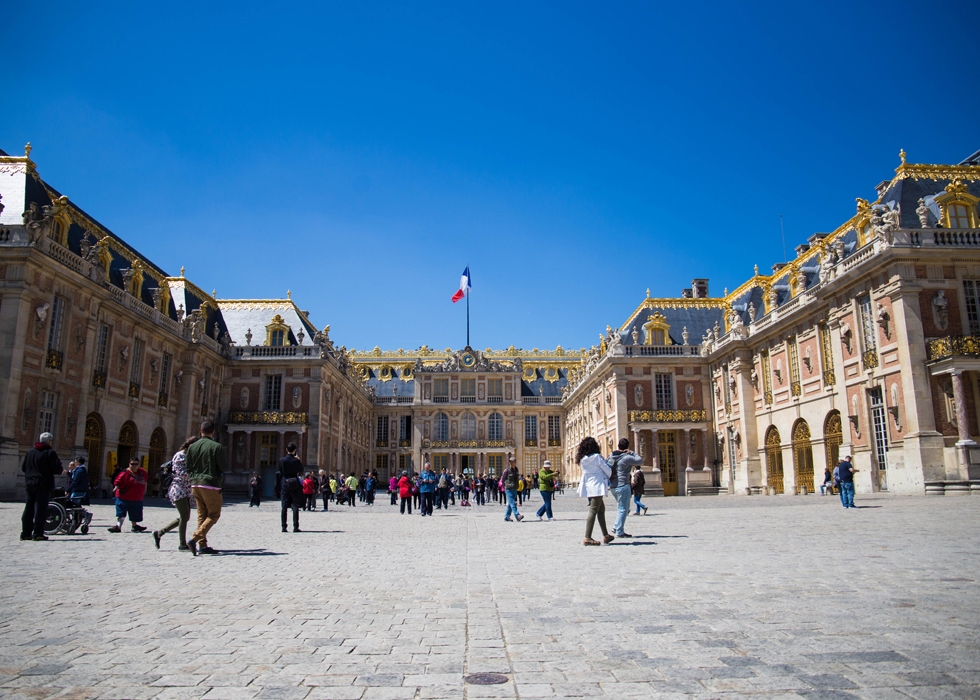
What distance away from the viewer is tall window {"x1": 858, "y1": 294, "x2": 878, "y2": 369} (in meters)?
24.4

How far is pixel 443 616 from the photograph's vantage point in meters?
5.27

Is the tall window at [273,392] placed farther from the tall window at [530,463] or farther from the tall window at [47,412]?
the tall window at [530,463]

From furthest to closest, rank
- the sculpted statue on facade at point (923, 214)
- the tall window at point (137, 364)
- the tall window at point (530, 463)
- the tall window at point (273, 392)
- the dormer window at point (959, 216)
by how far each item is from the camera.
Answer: the tall window at point (530, 463)
the tall window at point (273, 392)
the tall window at point (137, 364)
the dormer window at point (959, 216)
the sculpted statue on facade at point (923, 214)

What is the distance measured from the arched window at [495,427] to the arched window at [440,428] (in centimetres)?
398

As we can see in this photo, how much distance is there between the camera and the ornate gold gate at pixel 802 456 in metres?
29.6

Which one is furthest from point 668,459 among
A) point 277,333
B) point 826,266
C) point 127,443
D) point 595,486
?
point 595,486

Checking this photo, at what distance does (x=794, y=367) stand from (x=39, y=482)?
2887 centimetres

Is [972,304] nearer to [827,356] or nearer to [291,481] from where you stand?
[827,356]

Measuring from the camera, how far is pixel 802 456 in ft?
99.2

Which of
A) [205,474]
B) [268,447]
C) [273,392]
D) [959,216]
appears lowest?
[205,474]

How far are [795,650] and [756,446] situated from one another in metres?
33.0

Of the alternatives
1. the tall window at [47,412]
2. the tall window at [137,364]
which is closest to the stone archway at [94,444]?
the tall window at [47,412]

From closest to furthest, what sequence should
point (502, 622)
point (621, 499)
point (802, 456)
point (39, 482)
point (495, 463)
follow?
point (502, 622), point (39, 482), point (621, 499), point (802, 456), point (495, 463)

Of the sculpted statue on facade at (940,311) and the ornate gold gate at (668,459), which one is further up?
the sculpted statue on facade at (940,311)
